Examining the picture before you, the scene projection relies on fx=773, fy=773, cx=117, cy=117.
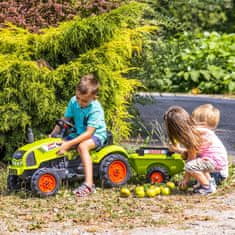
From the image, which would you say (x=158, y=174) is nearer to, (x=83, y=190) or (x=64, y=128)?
(x=83, y=190)

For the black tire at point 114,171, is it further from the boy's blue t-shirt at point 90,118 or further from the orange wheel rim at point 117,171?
the boy's blue t-shirt at point 90,118

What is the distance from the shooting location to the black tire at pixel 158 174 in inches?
281

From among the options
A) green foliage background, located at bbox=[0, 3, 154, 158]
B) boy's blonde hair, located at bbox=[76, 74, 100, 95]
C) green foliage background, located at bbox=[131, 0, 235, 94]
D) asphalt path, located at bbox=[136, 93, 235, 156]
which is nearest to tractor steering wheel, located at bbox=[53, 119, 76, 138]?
→ boy's blonde hair, located at bbox=[76, 74, 100, 95]

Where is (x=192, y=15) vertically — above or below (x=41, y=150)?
above

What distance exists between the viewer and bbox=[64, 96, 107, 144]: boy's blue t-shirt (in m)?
6.96

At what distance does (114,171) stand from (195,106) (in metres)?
7.10

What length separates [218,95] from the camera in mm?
16406

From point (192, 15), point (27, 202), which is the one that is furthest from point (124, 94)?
point (192, 15)

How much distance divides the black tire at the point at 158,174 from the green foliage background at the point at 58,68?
113 cm

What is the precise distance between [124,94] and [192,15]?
48.1 ft

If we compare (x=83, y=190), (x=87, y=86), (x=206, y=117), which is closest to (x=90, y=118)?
(x=87, y=86)

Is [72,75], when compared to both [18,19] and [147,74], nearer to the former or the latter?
[18,19]

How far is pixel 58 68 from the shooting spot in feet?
26.2

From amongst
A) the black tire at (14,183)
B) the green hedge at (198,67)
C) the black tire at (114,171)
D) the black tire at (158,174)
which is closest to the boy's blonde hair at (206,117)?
the black tire at (158,174)
